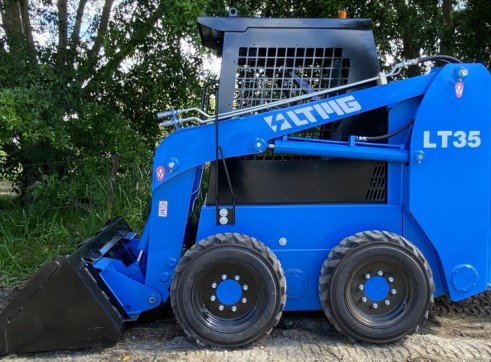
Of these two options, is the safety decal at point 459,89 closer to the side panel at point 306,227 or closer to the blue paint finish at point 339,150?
the blue paint finish at point 339,150

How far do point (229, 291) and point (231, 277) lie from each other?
95 millimetres

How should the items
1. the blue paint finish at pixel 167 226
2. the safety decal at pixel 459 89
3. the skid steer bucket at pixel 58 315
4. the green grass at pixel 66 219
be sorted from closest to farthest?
the skid steer bucket at pixel 58 315, the safety decal at pixel 459 89, the blue paint finish at pixel 167 226, the green grass at pixel 66 219

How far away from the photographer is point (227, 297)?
3498 millimetres

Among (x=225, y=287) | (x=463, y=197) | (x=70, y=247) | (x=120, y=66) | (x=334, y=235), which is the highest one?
(x=120, y=66)

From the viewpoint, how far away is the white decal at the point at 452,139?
3.47m

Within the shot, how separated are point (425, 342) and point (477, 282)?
535mm

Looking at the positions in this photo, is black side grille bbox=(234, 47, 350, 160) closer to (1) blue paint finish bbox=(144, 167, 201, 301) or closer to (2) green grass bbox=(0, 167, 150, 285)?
(1) blue paint finish bbox=(144, 167, 201, 301)

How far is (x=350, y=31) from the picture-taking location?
141 inches

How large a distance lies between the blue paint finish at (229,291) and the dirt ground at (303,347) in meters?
0.33

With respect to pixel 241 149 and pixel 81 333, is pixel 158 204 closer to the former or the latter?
pixel 241 149

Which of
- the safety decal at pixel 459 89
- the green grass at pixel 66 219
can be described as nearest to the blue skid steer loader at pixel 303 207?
the safety decal at pixel 459 89

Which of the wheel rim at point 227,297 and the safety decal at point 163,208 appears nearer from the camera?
the wheel rim at point 227,297

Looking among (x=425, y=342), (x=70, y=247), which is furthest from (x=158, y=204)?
(x=70, y=247)

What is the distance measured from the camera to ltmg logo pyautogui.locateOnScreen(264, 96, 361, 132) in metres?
3.46
